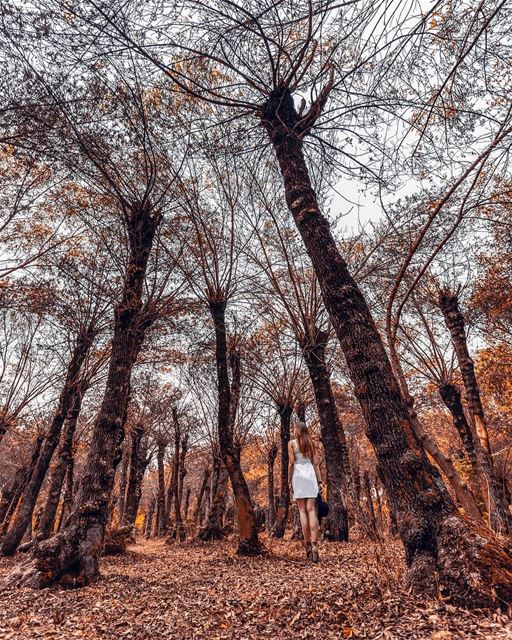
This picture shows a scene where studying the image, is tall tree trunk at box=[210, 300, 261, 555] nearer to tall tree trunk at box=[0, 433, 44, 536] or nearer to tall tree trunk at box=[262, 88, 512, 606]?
tall tree trunk at box=[262, 88, 512, 606]

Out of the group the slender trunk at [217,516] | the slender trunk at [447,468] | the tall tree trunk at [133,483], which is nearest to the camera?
the slender trunk at [447,468]

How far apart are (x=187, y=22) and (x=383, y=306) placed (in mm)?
8836

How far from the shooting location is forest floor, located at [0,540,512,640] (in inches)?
89.4

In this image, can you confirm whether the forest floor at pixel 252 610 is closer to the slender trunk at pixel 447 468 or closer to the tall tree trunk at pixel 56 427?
the slender trunk at pixel 447 468

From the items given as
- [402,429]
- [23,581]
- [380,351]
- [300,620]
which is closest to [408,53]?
[380,351]

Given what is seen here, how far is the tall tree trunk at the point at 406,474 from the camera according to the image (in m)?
2.45

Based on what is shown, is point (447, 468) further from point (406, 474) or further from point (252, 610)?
point (252, 610)

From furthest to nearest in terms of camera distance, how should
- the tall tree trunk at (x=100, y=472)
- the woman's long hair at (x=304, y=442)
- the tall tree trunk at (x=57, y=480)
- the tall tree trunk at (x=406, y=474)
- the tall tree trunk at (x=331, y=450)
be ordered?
the tall tree trunk at (x=57, y=480) → the tall tree trunk at (x=331, y=450) → the woman's long hair at (x=304, y=442) → the tall tree trunk at (x=100, y=472) → the tall tree trunk at (x=406, y=474)

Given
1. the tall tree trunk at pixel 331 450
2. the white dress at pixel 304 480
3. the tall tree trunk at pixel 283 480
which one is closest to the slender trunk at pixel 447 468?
the white dress at pixel 304 480

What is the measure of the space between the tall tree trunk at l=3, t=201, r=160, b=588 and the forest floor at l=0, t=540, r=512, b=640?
0.33m

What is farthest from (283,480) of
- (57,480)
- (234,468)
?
(57,480)

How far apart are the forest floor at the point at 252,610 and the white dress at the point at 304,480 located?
1.05m

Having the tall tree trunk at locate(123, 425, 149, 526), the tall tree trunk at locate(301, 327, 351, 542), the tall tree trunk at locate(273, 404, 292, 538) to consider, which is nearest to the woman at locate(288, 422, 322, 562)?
the tall tree trunk at locate(301, 327, 351, 542)

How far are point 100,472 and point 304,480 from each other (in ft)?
11.3
